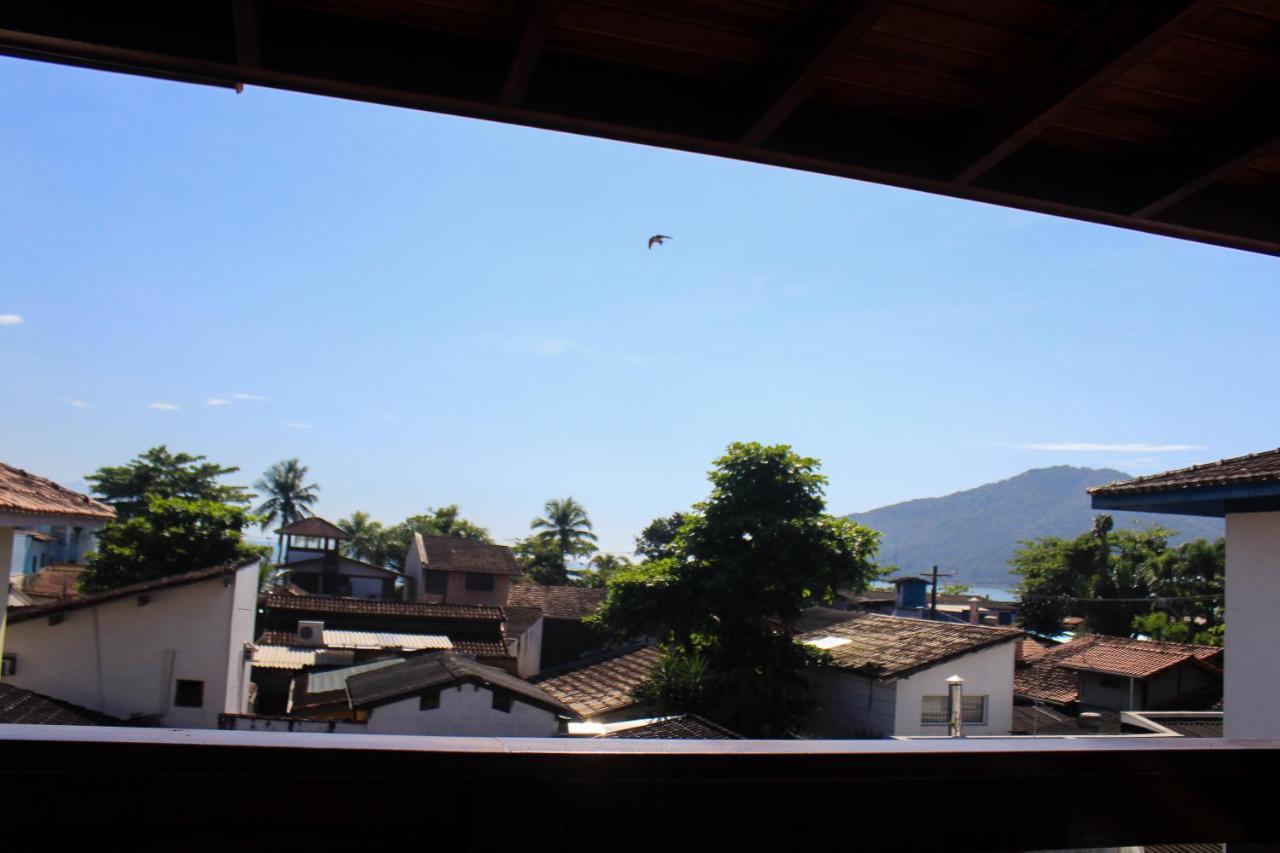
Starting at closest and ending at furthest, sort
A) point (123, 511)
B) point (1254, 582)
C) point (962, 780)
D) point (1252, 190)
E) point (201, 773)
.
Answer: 1. point (201, 773)
2. point (962, 780)
3. point (1252, 190)
4. point (1254, 582)
5. point (123, 511)

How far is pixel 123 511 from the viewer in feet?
138

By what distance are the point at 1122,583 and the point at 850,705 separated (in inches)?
1038

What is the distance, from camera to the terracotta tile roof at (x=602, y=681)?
69.5 feet

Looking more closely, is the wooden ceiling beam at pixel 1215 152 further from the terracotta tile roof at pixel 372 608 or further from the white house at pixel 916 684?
the terracotta tile roof at pixel 372 608

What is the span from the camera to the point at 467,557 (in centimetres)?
4262

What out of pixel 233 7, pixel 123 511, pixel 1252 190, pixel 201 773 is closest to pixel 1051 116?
pixel 1252 190

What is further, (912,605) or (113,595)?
(912,605)

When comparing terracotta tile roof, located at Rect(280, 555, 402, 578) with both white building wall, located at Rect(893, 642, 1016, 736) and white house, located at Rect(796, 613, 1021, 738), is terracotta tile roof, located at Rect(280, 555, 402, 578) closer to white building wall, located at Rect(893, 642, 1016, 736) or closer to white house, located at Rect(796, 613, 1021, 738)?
white house, located at Rect(796, 613, 1021, 738)

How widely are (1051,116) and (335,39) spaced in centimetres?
147

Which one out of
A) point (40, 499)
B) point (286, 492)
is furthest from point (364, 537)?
point (40, 499)

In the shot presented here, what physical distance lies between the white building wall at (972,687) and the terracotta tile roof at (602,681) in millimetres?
5536

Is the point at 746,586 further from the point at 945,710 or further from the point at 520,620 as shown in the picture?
the point at 520,620

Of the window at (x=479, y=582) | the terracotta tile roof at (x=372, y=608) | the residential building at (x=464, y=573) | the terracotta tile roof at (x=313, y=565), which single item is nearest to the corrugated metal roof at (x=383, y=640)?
the terracotta tile roof at (x=372, y=608)

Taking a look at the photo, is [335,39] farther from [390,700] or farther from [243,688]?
[243,688]
